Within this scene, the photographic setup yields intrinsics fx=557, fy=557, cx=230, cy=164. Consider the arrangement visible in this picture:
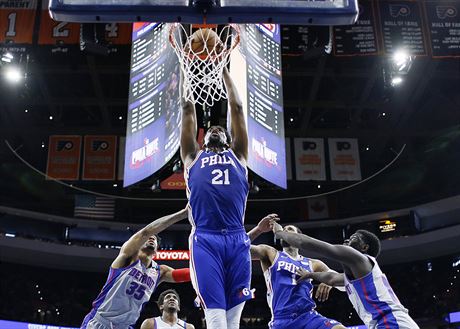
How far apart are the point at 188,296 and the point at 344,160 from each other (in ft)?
35.5

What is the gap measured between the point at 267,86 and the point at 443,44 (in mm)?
3479

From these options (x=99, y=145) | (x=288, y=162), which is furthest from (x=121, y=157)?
(x=288, y=162)

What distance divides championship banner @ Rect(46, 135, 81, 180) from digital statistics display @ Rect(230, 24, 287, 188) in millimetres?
7335

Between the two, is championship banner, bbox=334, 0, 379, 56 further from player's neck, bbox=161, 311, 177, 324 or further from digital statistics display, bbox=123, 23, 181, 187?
player's neck, bbox=161, 311, 177, 324

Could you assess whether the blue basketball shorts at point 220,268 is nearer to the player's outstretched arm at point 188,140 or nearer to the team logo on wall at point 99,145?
the player's outstretched arm at point 188,140

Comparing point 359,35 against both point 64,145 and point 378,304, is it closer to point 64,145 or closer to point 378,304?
point 378,304

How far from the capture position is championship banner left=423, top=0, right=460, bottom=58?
10.1 m

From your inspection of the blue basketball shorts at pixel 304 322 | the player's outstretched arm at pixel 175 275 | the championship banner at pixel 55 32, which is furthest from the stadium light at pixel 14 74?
the blue basketball shorts at pixel 304 322

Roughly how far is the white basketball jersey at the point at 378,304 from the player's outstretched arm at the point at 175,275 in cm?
205

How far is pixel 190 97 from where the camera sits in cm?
496

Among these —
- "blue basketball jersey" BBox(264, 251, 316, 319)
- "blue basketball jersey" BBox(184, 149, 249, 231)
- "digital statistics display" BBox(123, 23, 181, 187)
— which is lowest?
"blue basketball jersey" BBox(264, 251, 316, 319)

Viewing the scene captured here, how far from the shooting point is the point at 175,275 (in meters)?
6.03

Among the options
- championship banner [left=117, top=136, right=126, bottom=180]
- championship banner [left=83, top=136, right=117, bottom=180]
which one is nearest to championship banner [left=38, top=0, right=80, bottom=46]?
championship banner [left=83, top=136, right=117, bottom=180]

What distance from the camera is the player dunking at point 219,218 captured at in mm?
3699
